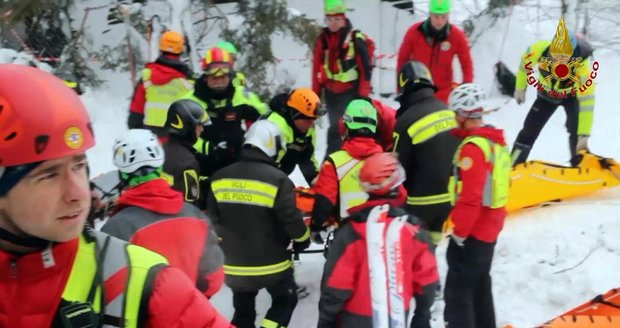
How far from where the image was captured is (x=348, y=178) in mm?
A: 4277

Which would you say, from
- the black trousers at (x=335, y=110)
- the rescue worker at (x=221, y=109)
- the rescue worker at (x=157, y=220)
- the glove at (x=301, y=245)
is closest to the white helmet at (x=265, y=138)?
the glove at (x=301, y=245)

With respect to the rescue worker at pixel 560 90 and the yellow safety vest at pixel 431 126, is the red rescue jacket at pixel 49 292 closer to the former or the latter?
the yellow safety vest at pixel 431 126

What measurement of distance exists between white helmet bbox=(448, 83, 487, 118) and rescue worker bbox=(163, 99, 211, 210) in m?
1.57

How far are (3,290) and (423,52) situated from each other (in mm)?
5621

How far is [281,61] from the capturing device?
10.4m

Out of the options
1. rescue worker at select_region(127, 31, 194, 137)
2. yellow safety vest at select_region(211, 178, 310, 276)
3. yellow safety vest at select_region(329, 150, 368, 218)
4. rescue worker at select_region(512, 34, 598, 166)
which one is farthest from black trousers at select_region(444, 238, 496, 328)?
rescue worker at select_region(127, 31, 194, 137)

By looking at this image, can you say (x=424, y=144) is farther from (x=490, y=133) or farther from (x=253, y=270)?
(x=253, y=270)

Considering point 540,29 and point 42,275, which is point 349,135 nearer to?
point 42,275

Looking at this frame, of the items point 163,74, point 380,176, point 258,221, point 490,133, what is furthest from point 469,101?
point 163,74

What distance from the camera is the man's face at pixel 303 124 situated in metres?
4.96

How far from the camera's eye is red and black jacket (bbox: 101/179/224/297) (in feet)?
10.00

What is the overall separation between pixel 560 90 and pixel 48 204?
5735mm

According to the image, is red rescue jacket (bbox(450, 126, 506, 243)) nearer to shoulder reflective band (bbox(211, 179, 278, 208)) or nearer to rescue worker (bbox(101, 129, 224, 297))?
shoulder reflective band (bbox(211, 179, 278, 208))

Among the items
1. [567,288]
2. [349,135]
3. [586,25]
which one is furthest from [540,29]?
[349,135]
